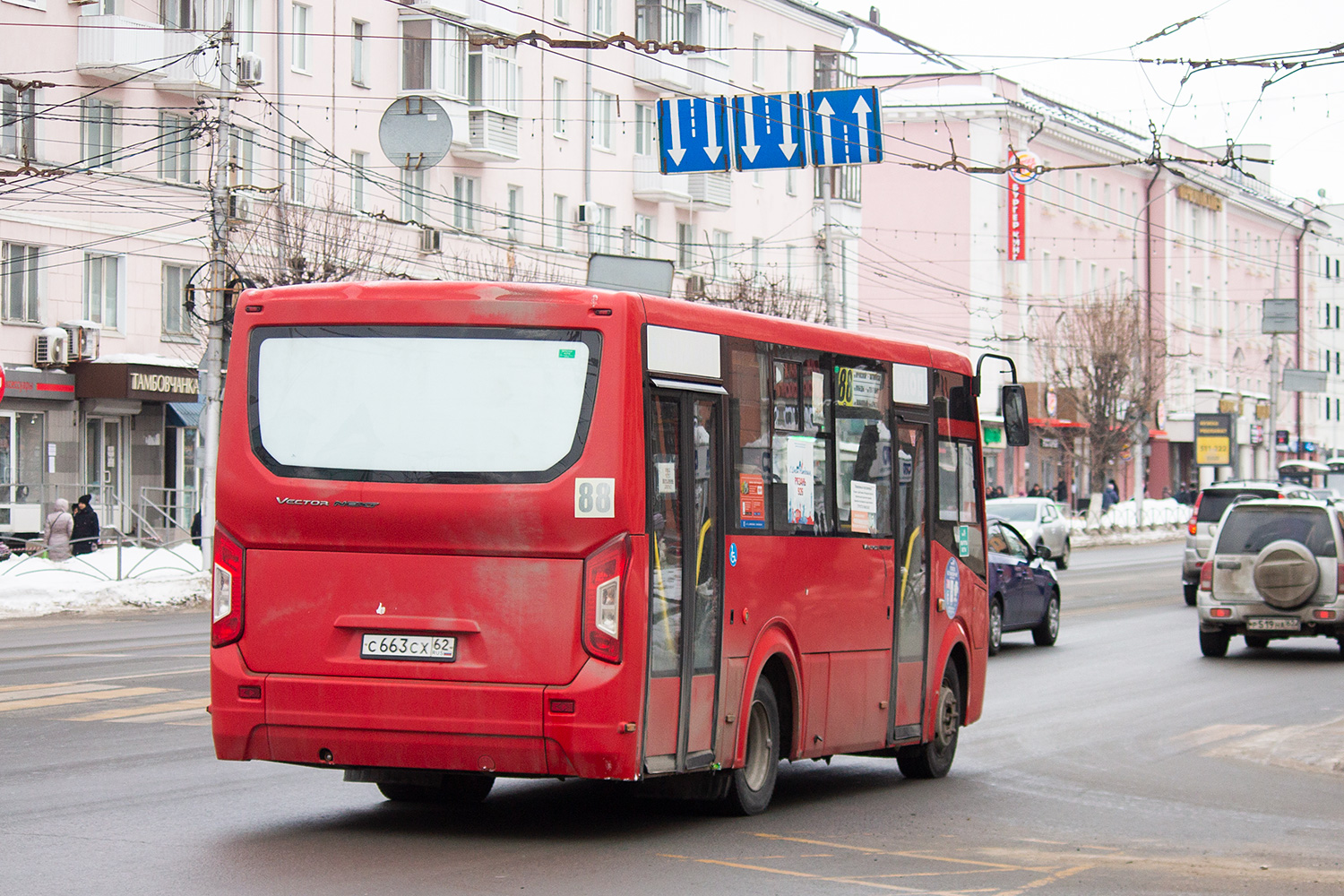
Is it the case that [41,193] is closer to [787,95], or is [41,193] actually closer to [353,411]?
[787,95]

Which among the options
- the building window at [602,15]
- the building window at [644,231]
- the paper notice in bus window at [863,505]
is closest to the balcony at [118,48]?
the building window at [602,15]

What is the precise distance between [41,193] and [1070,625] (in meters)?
21.7

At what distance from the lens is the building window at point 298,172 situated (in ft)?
134

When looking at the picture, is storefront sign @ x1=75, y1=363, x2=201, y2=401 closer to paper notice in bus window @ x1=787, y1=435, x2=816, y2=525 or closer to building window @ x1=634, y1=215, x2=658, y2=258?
building window @ x1=634, y1=215, x2=658, y2=258

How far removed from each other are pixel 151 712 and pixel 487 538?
6688mm

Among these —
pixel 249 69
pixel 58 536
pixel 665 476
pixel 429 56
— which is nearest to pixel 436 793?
pixel 665 476

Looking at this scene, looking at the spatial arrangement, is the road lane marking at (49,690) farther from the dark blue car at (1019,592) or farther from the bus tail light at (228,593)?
the dark blue car at (1019,592)

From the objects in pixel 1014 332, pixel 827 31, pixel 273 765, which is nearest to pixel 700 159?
pixel 273 765

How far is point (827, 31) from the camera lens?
2507 inches

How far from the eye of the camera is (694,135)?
1121 inches

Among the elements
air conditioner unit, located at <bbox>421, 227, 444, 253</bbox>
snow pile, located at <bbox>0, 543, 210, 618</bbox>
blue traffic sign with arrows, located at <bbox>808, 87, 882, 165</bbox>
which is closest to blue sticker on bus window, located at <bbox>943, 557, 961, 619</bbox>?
blue traffic sign with arrows, located at <bbox>808, 87, 882, 165</bbox>

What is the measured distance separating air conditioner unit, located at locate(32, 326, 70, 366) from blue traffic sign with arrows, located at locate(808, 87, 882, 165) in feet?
52.5

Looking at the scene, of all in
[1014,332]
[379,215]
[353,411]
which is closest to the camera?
[353,411]

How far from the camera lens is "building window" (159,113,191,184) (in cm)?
3928
